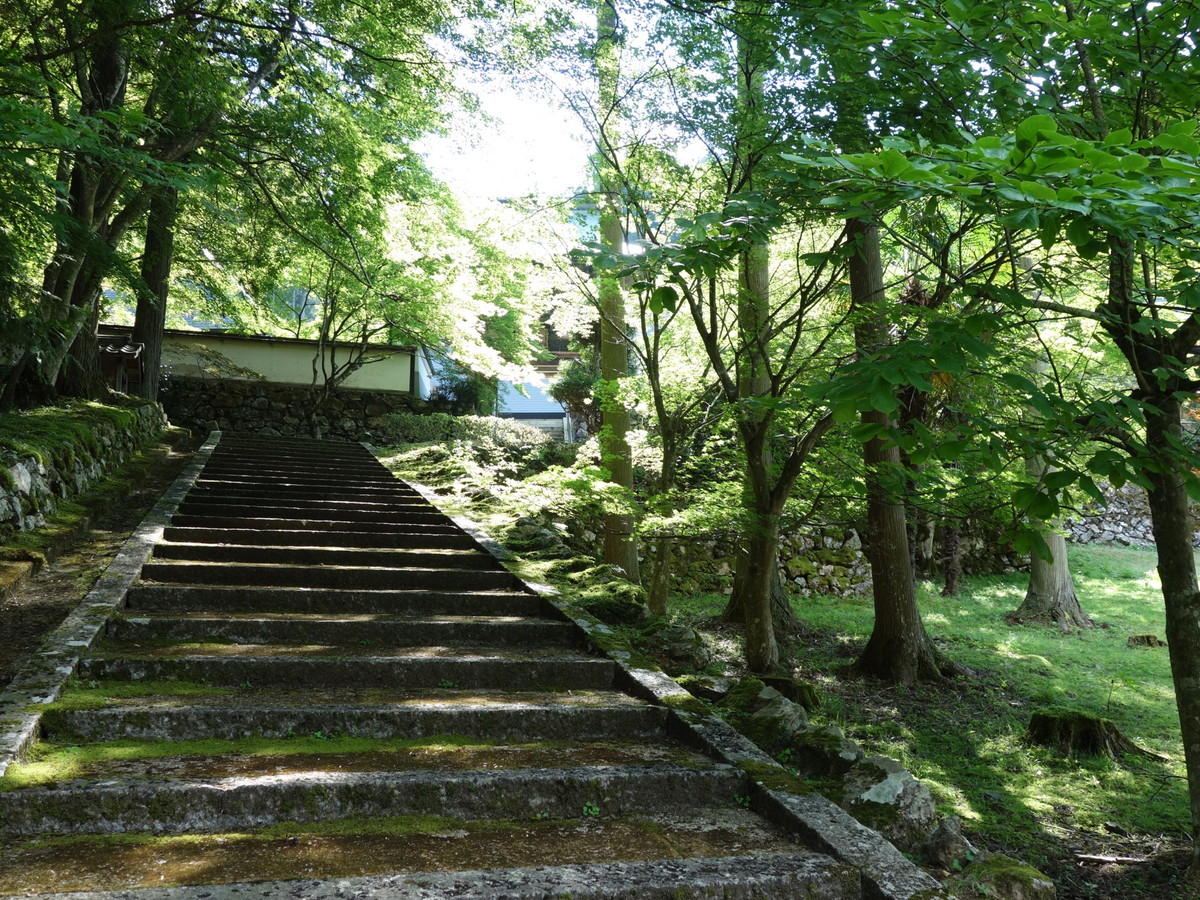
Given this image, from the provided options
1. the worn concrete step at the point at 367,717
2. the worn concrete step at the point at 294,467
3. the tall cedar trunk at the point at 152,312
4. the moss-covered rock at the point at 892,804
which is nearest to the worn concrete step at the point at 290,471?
the worn concrete step at the point at 294,467

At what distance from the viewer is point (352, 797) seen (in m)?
2.78

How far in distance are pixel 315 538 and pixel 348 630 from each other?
2195mm

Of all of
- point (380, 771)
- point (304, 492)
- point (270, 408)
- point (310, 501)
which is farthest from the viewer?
point (270, 408)

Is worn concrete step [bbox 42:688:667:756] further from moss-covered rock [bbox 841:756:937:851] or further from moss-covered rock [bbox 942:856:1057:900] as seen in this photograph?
moss-covered rock [bbox 942:856:1057:900]

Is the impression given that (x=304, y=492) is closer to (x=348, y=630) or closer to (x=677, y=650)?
(x=348, y=630)

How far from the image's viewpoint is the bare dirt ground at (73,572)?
13.1ft

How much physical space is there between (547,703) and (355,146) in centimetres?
778

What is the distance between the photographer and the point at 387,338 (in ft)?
65.4

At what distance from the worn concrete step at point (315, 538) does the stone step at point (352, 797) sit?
362 cm

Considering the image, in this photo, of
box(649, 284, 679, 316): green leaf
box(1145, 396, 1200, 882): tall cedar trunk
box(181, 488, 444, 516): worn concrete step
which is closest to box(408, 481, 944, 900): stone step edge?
box(649, 284, 679, 316): green leaf

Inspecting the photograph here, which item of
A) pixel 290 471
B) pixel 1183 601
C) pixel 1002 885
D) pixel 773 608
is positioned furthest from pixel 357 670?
pixel 290 471

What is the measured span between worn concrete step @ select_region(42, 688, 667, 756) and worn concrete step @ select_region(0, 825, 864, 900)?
70 centimetres

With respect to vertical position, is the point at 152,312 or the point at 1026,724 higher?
the point at 152,312

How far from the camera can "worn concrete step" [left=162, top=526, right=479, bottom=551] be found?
6133mm
